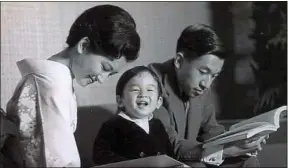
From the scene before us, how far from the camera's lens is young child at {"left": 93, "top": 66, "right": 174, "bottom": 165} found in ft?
3.27

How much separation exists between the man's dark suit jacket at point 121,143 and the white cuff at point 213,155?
10 centimetres

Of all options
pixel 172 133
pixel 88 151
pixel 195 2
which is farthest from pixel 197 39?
pixel 88 151

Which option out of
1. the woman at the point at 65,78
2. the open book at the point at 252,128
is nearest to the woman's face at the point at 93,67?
the woman at the point at 65,78

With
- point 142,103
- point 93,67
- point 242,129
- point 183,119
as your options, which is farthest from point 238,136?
point 93,67

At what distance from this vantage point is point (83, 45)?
3.28 ft

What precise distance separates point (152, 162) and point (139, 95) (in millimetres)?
146

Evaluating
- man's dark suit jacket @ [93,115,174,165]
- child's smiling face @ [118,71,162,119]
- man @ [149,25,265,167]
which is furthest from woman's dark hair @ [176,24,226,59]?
man's dark suit jacket @ [93,115,174,165]

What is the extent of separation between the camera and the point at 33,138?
0.96 metres

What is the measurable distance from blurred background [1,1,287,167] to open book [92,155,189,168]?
0.27 ft

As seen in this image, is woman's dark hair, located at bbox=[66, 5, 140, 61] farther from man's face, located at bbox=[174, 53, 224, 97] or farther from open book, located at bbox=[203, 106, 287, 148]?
open book, located at bbox=[203, 106, 287, 148]

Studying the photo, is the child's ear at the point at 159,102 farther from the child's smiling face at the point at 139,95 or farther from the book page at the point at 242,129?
the book page at the point at 242,129

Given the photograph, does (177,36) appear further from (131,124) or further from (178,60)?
(131,124)

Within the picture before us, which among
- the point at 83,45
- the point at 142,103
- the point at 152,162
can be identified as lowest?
the point at 152,162

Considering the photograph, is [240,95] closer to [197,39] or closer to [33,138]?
[197,39]
